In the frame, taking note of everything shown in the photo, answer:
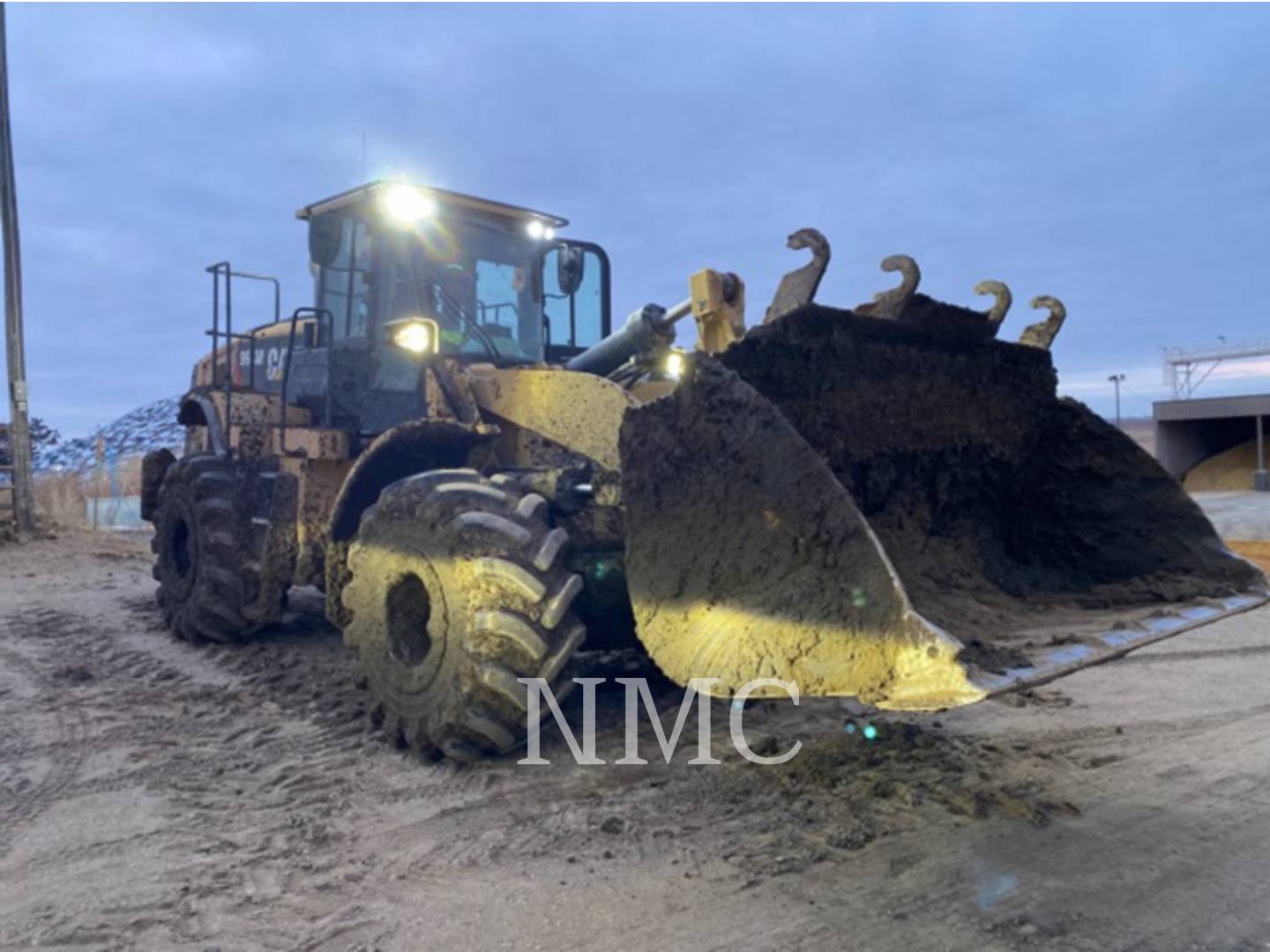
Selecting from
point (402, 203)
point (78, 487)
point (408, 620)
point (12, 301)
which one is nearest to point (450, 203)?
point (402, 203)

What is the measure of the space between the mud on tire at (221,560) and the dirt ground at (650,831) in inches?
52.8

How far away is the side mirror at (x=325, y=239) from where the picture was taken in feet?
22.2

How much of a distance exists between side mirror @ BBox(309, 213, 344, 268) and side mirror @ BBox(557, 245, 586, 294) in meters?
1.46

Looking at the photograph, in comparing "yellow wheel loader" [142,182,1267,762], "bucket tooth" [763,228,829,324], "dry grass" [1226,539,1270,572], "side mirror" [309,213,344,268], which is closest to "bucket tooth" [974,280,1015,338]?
"yellow wheel loader" [142,182,1267,762]

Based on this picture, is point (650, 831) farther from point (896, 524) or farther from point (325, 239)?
point (325, 239)

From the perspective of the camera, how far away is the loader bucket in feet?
10.9

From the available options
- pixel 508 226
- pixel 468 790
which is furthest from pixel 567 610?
pixel 508 226

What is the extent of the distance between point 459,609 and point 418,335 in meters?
2.09

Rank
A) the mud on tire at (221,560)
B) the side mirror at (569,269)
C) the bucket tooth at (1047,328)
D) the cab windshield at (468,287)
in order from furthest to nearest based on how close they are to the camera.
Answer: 1. the mud on tire at (221,560)
2. the side mirror at (569,269)
3. the cab windshield at (468,287)
4. the bucket tooth at (1047,328)

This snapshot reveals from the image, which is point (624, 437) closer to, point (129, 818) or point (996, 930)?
point (996, 930)

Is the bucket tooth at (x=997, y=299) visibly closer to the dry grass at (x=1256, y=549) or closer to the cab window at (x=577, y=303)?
the cab window at (x=577, y=303)

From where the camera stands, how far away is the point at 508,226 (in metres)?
7.09

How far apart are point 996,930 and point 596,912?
4.06 feet

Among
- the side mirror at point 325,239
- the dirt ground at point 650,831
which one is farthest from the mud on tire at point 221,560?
the side mirror at point 325,239
